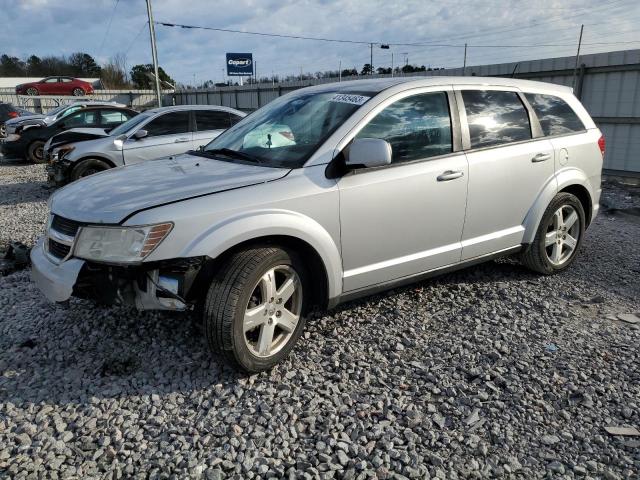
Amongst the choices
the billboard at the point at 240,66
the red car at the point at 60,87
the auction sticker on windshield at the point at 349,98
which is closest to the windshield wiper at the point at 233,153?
the auction sticker on windshield at the point at 349,98

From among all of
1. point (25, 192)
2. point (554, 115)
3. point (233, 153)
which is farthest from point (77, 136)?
point (554, 115)

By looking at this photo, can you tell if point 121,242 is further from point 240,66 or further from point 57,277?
point 240,66

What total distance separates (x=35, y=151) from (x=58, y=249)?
13359 millimetres

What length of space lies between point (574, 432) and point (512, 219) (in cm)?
211

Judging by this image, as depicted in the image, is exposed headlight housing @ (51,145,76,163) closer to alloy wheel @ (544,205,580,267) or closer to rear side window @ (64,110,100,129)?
rear side window @ (64,110,100,129)

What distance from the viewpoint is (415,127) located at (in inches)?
150

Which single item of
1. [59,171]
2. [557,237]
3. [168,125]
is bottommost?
[557,237]

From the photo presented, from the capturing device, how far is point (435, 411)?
287 centimetres

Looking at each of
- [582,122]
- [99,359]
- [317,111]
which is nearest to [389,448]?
[99,359]

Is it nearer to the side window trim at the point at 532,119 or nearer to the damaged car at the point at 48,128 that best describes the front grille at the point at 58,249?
the side window trim at the point at 532,119

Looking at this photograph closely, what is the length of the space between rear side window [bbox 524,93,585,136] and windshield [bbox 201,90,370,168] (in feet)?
6.35

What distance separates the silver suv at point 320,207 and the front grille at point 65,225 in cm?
1

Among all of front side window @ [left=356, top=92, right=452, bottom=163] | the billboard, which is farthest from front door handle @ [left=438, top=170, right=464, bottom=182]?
the billboard

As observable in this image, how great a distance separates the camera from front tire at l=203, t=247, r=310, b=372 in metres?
2.95
